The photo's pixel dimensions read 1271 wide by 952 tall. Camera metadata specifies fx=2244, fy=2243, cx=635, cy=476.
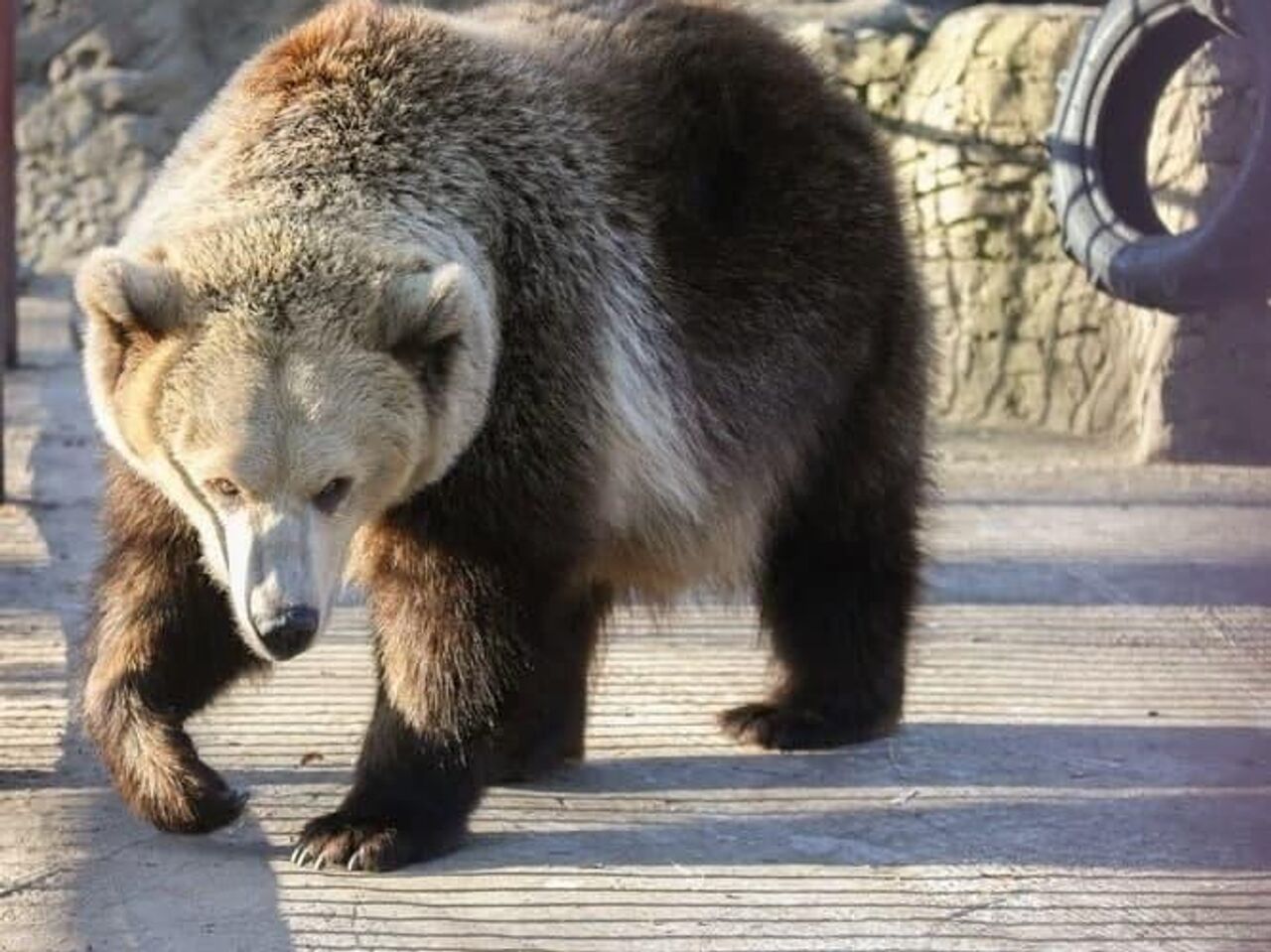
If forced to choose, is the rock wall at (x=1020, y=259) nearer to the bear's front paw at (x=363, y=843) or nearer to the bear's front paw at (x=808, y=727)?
the bear's front paw at (x=808, y=727)

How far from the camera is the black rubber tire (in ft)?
25.3

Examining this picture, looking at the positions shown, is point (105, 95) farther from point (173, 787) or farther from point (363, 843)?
point (363, 843)

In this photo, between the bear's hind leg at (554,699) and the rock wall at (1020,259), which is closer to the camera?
the bear's hind leg at (554,699)

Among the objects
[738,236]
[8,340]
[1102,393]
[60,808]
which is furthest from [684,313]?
[8,340]

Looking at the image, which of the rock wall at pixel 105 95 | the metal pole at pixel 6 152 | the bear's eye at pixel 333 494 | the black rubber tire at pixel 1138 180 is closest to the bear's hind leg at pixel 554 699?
the bear's eye at pixel 333 494

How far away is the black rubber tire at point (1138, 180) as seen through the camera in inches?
303

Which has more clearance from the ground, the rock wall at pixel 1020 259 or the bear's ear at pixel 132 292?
the bear's ear at pixel 132 292

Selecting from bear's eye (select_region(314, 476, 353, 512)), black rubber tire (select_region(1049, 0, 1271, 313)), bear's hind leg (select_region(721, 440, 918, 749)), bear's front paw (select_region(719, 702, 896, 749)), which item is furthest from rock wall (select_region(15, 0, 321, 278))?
bear's eye (select_region(314, 476, 353, 512))

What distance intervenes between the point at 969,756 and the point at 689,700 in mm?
938

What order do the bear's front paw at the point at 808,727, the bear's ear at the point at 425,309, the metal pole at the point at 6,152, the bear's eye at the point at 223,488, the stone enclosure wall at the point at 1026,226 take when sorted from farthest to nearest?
the stone enclosure wall at the point at 1026,226, the metal pole at the point at 6,152, the bear's front paw at the point at 808,727, the bear's ear at the point at 425,309, the bear's eye at the point at 223,488

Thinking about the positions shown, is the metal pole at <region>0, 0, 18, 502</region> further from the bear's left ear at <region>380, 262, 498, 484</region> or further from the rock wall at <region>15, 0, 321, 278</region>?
the rock wall at <region>15, 0, 321, 278</region>

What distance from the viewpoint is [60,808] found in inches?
208

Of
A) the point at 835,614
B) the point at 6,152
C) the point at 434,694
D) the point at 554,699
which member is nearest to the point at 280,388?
the point at 434,694

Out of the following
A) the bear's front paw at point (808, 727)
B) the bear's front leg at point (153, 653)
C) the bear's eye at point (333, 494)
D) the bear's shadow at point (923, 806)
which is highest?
the bear's eye at point (333, 494)
